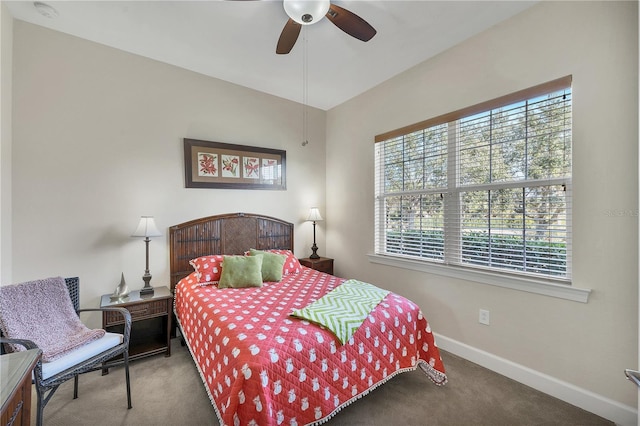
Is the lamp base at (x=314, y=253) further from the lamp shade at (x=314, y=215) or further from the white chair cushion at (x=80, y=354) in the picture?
the white chair cushion at (x=80, y=354)

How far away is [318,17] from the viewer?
183 cm

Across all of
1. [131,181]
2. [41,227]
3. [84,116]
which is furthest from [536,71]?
[41,227]

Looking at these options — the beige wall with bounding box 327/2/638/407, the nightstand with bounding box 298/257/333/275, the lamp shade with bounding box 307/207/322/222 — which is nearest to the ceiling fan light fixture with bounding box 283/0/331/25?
the beige wall with bounding box 327/2/638/407

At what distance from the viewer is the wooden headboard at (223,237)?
298 cm

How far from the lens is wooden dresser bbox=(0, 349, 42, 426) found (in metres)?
0.94

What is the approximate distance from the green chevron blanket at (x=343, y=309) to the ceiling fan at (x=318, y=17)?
195cm

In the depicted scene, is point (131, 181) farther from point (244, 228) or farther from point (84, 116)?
point (244, 228)

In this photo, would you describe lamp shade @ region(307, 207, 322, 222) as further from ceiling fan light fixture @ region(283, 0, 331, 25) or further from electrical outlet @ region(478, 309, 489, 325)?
ceiling fan light fixture @ region(283, 0, 331, 25)

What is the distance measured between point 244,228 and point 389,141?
2.05 m

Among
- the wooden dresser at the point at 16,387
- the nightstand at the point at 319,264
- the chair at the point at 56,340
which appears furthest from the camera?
the nightstand at the point at 319,264

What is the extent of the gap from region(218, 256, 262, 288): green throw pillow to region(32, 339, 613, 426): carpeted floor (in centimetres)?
78

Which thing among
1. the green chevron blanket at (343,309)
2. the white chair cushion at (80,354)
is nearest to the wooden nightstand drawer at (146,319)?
the white chair cushion at (80,354)

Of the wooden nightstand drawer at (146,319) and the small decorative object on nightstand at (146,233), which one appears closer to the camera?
the wooden nightstand drawer at (146,319)

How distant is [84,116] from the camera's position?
2.56 meters
